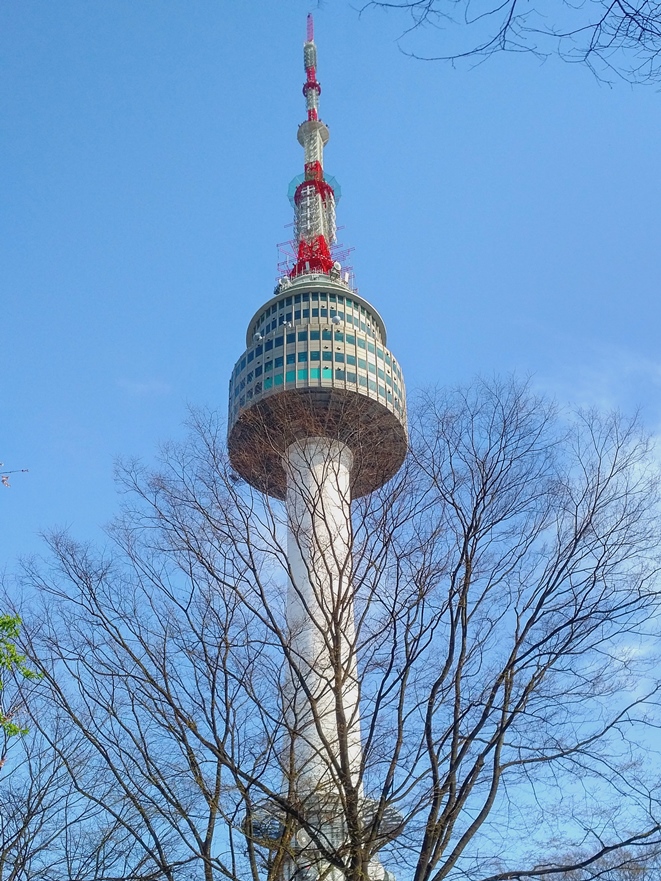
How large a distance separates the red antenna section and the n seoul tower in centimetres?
10

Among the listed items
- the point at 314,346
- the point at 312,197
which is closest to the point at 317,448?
the point at 314,346

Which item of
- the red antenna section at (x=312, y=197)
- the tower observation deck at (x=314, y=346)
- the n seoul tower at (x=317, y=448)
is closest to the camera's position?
the n seoul tower at (x=317, y=448)

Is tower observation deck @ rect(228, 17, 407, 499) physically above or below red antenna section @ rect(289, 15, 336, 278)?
below

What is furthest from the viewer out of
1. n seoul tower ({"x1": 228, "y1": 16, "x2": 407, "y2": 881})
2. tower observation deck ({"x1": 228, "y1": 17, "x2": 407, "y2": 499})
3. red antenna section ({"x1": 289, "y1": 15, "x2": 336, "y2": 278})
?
red antenna section ({"x1": 289, "y1": 15, "x2": 336, "y2": 278})

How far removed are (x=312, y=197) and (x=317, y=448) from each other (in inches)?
1948

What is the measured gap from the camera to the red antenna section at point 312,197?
58.5 meters

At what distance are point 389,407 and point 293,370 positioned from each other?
6220 mm

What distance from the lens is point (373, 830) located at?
8.99m

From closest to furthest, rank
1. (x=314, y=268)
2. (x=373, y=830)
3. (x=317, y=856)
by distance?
(x=373, y=830) < (x=317, y=856) < (x=314, y=268)

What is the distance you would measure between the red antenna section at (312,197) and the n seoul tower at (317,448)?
0.33ft

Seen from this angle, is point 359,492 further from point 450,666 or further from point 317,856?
point 317,856

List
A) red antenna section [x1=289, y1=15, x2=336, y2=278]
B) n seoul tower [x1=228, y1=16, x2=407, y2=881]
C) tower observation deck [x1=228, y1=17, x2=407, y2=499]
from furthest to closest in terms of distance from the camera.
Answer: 1. red antenna section [x1=289, y1=15, x2=336, y2=278]
2. tower observation deck [x1=228, y1=17, x2=407, y2=499]
3. n seoul tower [x1=228, y1=16, x2=407, y2=881]

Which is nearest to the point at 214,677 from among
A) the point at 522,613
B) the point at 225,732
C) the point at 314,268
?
the point at 225,732

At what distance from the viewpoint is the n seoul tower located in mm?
10570
